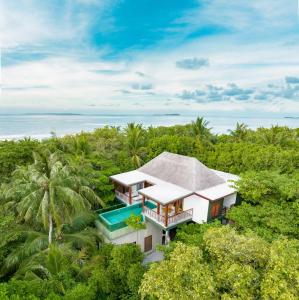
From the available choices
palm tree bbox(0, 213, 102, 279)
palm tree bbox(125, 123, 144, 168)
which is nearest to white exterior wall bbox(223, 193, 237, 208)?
palm tree bbox(125, 123, 144, 168)

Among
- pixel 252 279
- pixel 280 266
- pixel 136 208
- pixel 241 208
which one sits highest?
pixel 280 266

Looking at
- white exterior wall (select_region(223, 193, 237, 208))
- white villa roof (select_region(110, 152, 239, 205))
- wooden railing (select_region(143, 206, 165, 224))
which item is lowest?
wooden railing (select_region(143, 206, 165, 224))

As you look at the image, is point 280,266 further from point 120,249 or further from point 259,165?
point 259,165

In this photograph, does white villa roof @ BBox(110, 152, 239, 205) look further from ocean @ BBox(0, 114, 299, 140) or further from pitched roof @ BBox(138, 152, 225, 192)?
ocean @ BBox(0, 114, 299, 140)

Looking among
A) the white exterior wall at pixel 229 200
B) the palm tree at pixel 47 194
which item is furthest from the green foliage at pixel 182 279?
the white exterior wall at pixel 229 200

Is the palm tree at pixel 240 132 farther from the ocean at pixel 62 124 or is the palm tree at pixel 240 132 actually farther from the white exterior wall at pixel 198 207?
the white exterior wall at pixel 198 207

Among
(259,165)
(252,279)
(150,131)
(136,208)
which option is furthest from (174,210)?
(150,131)
